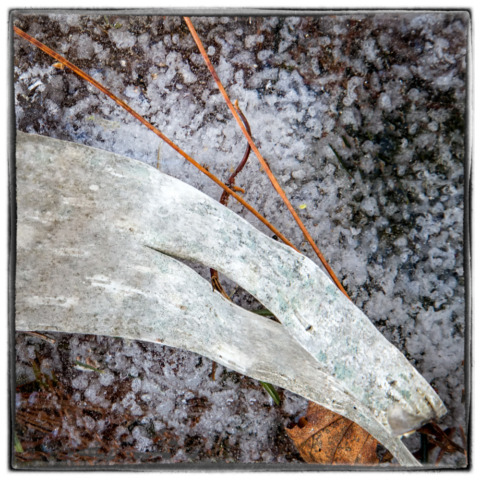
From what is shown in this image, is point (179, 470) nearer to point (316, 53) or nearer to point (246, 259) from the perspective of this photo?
point (246, 259)

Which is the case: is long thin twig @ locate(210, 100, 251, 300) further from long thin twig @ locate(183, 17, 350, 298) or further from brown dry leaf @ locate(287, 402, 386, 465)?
brown dry leaf @ locate(287, 402, 386, 465)

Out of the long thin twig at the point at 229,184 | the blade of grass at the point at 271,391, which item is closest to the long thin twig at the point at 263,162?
the long thin twig at the point at 229,184

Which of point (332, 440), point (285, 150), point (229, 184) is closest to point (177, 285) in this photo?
→ point (229, 184)

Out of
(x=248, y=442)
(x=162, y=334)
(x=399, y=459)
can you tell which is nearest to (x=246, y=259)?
(x=162, y=334)

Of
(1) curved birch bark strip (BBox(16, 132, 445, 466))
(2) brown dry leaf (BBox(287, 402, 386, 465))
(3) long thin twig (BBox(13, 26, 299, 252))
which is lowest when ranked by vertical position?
(2) brown dry leaf (BBox(287, 402, 386, 465))

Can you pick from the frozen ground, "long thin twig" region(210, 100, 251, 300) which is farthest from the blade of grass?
"long thin twig" region(210, 100, 251, 300)

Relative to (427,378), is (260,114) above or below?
above
